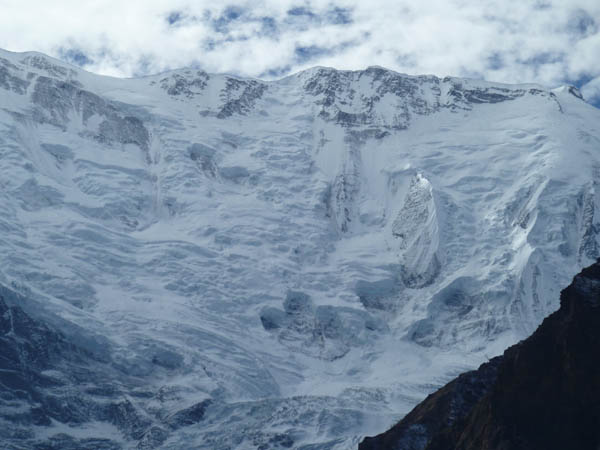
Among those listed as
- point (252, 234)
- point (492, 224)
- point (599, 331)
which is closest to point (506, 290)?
point (492, 224)

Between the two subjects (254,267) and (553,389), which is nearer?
(553,389)

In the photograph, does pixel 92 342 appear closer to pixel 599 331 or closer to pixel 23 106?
pixel 23 106

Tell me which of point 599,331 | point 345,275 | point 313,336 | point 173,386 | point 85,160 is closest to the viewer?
point 599,331

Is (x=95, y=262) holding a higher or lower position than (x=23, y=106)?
lower

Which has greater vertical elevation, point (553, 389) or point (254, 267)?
point (553, 389)

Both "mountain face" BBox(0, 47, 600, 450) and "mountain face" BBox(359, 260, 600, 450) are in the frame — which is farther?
"mountain face" BBox(0, 47, 600, 450)
